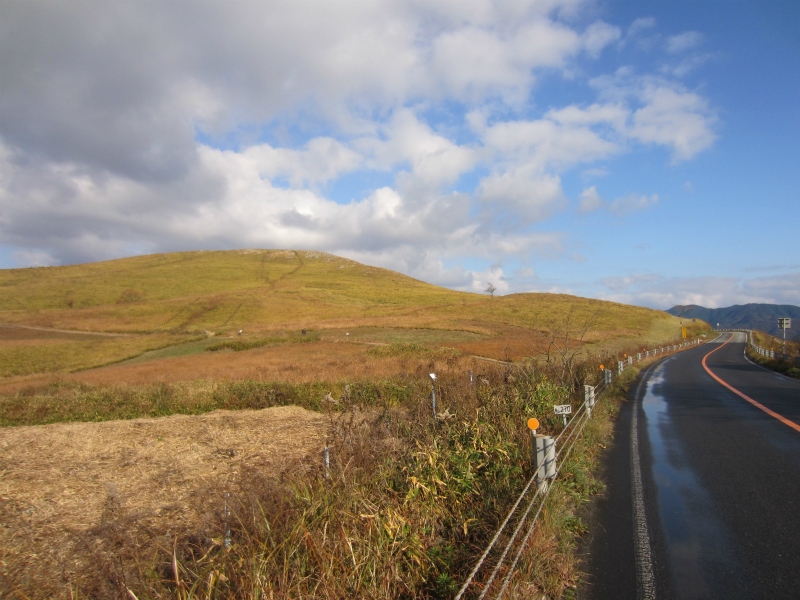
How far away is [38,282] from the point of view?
328 ft

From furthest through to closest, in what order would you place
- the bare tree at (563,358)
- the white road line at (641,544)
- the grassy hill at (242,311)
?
1. the grassy hill at (242,311)
2. the bare tree at (563,358)
3. the white road line at (641,544)

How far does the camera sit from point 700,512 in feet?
17.6

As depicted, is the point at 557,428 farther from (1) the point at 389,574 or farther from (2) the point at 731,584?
(1) the point at 389,574

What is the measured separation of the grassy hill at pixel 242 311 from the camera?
3850 centimetres

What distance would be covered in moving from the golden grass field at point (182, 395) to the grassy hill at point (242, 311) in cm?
53

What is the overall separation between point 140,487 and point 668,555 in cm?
762

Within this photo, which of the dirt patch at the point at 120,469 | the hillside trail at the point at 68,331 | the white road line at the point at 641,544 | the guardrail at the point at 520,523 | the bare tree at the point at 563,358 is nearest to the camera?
the guardrail at the point at 520,523

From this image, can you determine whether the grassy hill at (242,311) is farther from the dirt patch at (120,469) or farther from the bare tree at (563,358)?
the dirt patch at (120,469)

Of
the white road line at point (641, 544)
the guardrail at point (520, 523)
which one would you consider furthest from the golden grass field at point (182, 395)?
the white road line at point (641, 544)

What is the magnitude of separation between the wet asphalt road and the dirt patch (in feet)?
12.9

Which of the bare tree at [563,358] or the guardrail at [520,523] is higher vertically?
the bare tree at [563,358]

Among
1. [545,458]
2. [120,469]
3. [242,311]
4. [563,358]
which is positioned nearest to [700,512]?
[545,458]

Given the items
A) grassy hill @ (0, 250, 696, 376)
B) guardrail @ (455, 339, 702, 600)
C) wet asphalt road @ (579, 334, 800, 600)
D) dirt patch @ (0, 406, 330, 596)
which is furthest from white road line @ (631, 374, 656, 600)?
grassy hill @ (0, 250, 696, 376)

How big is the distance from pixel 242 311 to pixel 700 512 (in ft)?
231
